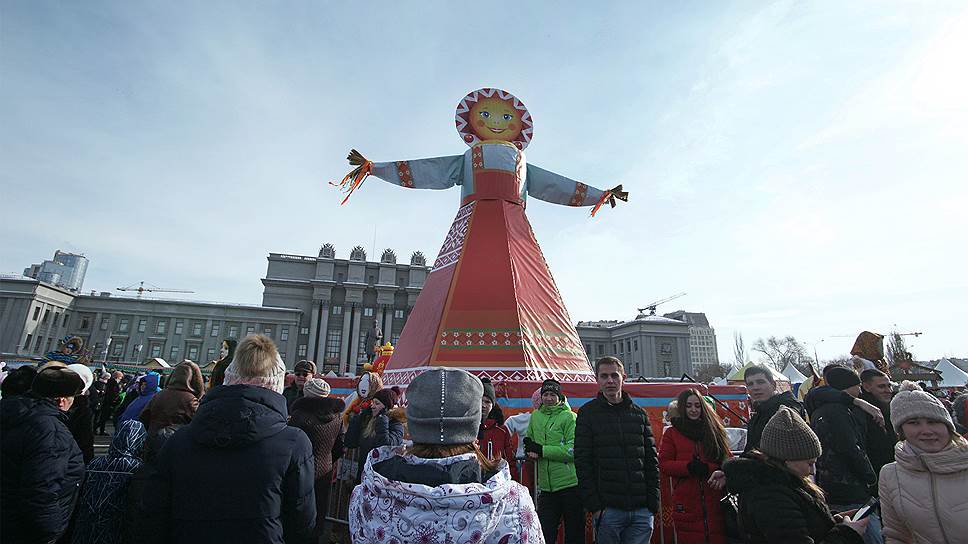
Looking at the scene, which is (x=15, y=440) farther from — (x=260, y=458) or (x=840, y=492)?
(x=840, y=492)

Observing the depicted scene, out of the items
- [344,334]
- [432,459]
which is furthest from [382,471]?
[344,334]

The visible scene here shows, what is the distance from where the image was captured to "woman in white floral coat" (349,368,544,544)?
1425 millimetres

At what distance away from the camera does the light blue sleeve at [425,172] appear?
8539mm

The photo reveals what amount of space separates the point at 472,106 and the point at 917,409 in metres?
8.19

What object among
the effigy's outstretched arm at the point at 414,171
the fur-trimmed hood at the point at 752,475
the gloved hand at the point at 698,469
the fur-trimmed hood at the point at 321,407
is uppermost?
the effigy's outstretched arm at the point at 414,171

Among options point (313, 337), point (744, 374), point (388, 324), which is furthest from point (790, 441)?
point (388, 324)

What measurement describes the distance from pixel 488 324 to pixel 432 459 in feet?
18.0

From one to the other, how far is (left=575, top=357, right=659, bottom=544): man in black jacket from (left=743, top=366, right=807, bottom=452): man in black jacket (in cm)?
95

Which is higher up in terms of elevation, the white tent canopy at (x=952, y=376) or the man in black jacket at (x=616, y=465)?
the white tent canopy at (x=952, y=376)

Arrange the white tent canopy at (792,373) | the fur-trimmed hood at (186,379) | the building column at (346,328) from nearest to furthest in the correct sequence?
the fur-trimmed hood at (186,379)
the white tent canopy at (792,373)
the building column at (346,328)

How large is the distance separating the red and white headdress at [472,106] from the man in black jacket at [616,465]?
6610 mm

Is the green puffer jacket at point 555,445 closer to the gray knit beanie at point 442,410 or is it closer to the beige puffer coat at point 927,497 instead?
the beige puffer coat at point 927,497

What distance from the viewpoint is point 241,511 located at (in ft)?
6.02

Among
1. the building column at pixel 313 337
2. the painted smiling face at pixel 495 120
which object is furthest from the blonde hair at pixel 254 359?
the building column at pixel 313 337
